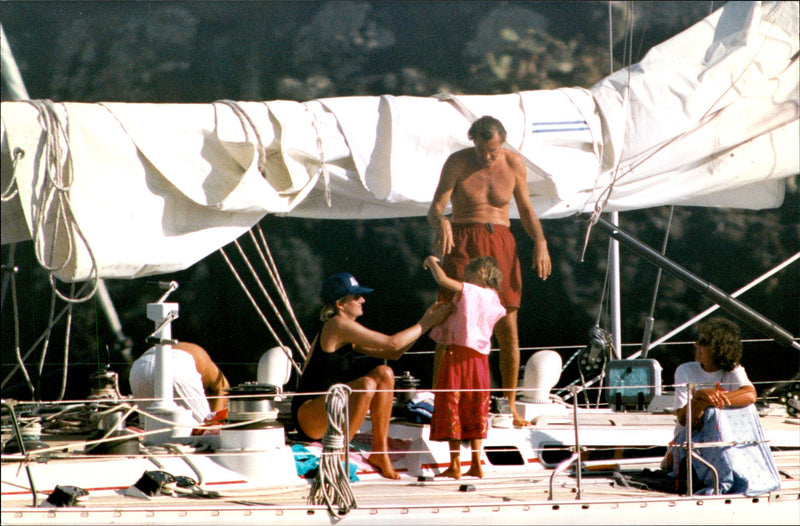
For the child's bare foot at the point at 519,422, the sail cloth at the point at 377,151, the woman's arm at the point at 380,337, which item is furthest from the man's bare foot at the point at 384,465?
the sail cloth at the point at 377,151

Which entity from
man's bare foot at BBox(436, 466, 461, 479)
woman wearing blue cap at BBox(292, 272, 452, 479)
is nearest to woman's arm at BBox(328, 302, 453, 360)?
woman wearing blue cap at BBox(292, 272, 452, 479)

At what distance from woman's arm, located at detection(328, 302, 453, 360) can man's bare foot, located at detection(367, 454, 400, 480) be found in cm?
46

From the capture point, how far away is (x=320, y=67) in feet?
19.3

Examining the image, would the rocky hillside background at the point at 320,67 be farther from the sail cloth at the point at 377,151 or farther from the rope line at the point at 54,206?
the rope line at the point at 54,206

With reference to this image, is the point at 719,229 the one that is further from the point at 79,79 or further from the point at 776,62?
the point at 79,79

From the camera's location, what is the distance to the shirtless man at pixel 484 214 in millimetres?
5621

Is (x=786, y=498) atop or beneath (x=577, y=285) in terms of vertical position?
beneath

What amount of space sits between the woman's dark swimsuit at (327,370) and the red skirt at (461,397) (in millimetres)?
413

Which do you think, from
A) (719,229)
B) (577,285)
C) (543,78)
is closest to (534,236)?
(577,285)

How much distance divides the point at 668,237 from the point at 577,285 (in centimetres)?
65

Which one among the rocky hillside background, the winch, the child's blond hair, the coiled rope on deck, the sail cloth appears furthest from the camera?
the rocky hillside background

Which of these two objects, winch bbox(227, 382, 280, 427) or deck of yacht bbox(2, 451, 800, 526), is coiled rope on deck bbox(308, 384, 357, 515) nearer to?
deck of yacht bbox(2, 451, 800, 526)

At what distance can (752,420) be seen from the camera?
5.14 meters

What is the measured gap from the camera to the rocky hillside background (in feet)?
18.7
